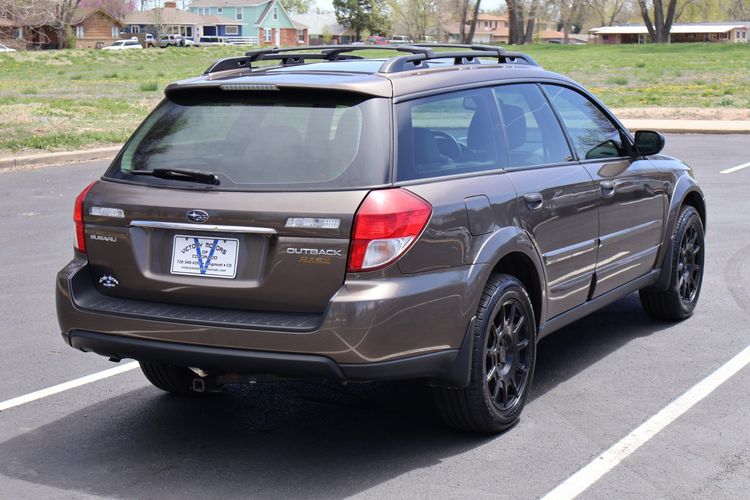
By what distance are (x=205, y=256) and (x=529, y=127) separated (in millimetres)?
1983

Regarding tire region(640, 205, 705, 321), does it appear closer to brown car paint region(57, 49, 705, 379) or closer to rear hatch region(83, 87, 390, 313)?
brown car paint region(57, 49, 705, 379)

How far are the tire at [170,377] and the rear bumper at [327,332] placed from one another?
0.80 meters

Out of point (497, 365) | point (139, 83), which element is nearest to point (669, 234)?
point (497, 365)

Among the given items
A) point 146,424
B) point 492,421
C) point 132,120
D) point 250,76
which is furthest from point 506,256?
point 132,120

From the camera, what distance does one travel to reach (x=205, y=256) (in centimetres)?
474

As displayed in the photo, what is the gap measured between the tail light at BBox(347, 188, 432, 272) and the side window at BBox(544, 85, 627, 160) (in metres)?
1.85

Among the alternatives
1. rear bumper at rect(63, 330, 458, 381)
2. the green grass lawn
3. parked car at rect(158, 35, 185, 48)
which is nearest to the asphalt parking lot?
rear bumper at rect(63, 330, 458, 381)

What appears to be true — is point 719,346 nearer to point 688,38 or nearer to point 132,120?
point 132,120

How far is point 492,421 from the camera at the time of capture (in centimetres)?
513

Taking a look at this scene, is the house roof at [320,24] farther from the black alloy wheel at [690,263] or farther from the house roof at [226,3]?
the black alloy wheel at [690,263]

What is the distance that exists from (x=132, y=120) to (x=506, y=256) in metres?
18.8

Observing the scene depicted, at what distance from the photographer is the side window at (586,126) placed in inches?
245

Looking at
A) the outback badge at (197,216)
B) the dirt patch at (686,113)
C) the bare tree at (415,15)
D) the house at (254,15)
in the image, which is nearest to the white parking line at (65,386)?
the outback badge at (197,216)

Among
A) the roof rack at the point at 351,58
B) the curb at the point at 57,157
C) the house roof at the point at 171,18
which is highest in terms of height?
the roof rack at the point at 351,58
